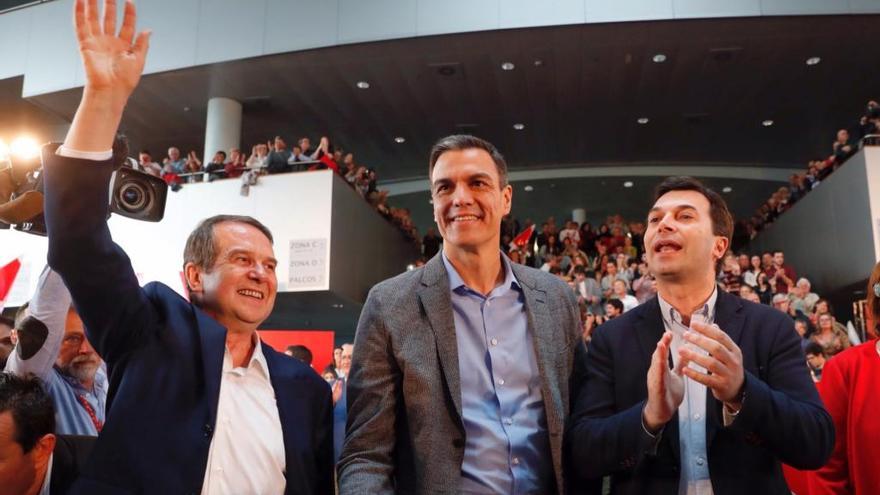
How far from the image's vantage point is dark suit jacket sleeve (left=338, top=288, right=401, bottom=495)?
→ 72.0 inches

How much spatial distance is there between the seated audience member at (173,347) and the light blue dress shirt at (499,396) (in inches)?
18.2

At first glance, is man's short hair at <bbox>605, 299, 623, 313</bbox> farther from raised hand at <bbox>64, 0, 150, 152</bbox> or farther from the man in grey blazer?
raised hand at <bbox>64, 0, 150, 152</bbox>

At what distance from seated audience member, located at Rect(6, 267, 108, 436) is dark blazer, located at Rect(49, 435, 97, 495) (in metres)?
0.18

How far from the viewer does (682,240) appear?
2033 millimetres

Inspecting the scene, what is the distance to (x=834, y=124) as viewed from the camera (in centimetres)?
1430

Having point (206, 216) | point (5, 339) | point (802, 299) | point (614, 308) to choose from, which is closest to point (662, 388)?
point (5, 339)

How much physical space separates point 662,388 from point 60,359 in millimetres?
2006

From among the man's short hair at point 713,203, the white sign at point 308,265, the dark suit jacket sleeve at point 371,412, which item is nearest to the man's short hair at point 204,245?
the dark suit jacket sleeve at point 371,412

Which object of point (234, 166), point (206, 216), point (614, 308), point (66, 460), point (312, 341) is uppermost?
point (234, 166)

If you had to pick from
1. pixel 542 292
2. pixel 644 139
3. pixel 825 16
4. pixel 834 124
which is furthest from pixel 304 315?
pixel 542 292

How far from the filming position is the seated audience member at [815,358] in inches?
218

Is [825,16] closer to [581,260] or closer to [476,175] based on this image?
[581,260]

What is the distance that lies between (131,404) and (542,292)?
3.68 ft

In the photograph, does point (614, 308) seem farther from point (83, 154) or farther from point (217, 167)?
point (83, 154)
